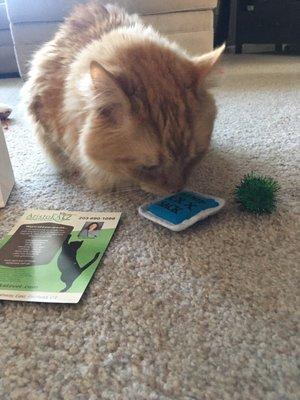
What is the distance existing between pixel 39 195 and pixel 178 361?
802 mm

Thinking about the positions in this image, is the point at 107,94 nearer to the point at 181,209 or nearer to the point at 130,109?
the point at 130,109

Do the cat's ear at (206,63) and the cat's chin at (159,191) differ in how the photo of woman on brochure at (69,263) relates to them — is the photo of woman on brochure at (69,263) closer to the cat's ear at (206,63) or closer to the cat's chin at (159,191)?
the cat's chin at (159,191)

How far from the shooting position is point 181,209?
3.45 ft

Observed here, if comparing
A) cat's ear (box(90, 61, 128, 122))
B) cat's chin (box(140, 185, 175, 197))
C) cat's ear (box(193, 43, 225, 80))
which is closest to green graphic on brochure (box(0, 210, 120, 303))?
cat's chin (box(140, 185, 175, 197))

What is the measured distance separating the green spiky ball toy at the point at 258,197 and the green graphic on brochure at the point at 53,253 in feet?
1.18

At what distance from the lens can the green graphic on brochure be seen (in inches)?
33.3

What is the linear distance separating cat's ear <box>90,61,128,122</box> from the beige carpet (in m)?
0.29

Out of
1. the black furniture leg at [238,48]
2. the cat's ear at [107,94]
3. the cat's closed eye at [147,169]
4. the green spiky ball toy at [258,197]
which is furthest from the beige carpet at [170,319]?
the black furniture leg at [238,48]

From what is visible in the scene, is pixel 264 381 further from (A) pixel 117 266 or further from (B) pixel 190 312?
(A) pixel 117 266

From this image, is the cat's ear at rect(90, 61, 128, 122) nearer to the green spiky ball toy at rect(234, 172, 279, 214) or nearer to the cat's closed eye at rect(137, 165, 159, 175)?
the cat's closed eye at rect(137, 165, 159, 175)

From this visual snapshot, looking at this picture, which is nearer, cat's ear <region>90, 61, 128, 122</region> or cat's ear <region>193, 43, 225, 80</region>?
cat's ear <region>90, 61, 128, 122</region>

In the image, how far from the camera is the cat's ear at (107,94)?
0.95 metres

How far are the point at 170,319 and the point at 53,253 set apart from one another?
361 millimetres

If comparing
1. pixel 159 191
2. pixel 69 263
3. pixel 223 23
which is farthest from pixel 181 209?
pixel 223 23
